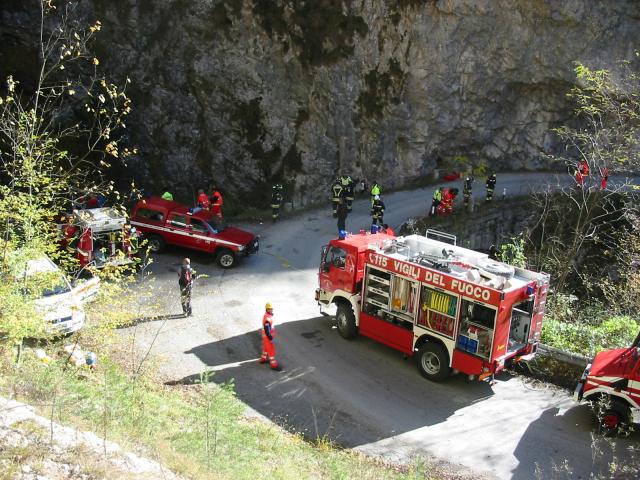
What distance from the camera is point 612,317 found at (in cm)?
1661

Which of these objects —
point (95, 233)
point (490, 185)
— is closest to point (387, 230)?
point (95, 233)

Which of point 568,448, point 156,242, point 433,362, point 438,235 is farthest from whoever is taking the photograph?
point 438,235

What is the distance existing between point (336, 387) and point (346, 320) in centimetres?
234

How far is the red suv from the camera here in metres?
20.1

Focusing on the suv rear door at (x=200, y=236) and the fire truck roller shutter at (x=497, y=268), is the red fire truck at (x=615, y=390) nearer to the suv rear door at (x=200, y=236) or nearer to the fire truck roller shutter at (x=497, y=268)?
the fire truck roller shutter at (x=497, y=268)

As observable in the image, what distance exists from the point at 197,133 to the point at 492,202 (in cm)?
1360

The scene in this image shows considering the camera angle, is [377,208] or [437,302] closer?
[437,302]

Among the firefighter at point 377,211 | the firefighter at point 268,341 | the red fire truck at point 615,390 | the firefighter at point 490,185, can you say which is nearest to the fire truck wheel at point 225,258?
the firefighter at point 268,341

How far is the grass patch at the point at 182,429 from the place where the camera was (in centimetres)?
870

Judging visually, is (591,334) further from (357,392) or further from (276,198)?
A: (276,198)

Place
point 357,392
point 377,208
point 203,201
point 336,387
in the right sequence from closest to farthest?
point 357,392
point 336,387
point 203,201
point 377,208

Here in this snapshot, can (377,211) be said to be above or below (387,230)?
below

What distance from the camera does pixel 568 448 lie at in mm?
11742

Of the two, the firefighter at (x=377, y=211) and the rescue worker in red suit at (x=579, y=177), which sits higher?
the rescue worker in red suit at (x=579, y=177)
